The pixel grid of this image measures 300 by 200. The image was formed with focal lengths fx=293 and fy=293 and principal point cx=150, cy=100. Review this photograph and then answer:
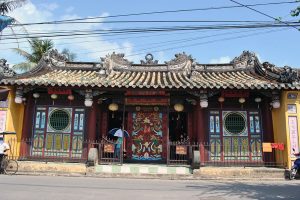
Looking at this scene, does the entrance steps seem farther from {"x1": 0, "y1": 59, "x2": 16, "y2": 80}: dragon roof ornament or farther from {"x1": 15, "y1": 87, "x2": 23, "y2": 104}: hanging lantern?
{"x1": 0, "y1": 59, "x2": 16, "y2": 80}: dragon roof ornament

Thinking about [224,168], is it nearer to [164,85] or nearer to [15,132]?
[164,85]

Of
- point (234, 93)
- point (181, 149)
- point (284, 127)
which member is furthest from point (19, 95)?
point (284, 127)

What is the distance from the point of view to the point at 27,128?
479 inches

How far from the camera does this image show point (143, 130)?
508 inches

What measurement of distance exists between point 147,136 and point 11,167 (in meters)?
5.47

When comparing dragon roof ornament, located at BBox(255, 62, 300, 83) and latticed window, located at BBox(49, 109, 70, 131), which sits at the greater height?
dragon roof ornament, located at BBox(255, 62, 300, 83)

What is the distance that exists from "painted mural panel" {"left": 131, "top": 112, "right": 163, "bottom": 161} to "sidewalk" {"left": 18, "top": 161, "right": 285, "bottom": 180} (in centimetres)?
170

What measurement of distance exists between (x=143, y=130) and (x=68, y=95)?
352 cm

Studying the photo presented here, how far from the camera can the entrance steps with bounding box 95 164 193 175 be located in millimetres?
10531

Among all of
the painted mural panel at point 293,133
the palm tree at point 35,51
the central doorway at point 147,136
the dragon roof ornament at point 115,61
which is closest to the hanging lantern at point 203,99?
the central doorway at point 147,136

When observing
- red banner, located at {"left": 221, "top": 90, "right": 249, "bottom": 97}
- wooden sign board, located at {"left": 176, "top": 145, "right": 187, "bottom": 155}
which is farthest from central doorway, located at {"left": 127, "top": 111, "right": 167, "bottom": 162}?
red banner, located at {"left": 221, "top": 90, "right": 249, "bottom": 97}

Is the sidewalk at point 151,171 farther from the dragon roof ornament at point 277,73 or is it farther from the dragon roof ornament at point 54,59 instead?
the dragon roof ornament at point 54,59

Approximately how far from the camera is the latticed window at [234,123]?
1198cm

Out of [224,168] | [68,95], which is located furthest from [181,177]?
[68,95]
